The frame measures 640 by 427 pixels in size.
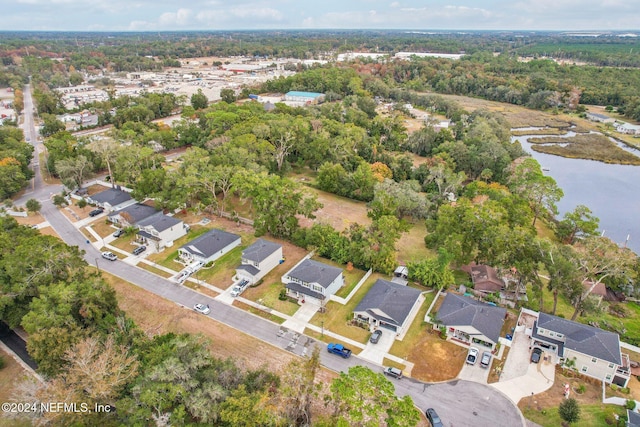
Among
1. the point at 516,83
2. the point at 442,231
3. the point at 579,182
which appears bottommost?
the point at 579,182

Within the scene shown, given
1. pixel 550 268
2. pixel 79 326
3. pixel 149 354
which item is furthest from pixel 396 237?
pixel 79 326

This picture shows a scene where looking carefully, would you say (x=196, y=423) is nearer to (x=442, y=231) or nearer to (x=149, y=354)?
(x=149, y=354)

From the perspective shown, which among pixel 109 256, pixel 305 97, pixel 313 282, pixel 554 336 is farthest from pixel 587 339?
pixel 305 97

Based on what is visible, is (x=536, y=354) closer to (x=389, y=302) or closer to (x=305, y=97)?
(x=389, y=302)

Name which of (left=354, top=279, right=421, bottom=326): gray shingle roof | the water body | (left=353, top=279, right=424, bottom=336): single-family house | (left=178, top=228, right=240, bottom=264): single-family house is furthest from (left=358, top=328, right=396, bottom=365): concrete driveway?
the water body

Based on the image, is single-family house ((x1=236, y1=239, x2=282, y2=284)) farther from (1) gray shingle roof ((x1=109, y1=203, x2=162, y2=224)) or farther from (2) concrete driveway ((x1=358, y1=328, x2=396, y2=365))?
(1) gray shingle roof ((x1=109, y1=203, x2=162, y2=224))

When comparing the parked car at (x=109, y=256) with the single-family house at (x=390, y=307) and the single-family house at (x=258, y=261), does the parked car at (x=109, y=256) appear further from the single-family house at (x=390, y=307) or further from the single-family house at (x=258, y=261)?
the single-family house at (x=390, y=307)

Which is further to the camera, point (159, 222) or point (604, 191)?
point (604, 191)
